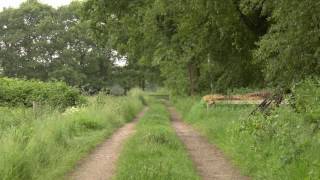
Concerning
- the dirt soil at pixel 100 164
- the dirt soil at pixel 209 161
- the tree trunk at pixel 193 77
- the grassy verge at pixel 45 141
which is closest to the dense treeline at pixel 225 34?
the tree trunk at pixel 193 77

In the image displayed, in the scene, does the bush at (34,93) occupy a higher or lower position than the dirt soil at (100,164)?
higher

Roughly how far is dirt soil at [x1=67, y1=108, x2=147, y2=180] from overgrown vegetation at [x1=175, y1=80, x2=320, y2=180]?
312cm

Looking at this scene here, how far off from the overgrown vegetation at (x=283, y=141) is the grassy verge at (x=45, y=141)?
4234mm

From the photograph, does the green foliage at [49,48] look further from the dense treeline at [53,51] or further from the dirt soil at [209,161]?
the dirt soil at [209,161]

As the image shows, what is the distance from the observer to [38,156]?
1158 centimetres

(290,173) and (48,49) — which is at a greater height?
(48,49)

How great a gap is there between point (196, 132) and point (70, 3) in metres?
66.8

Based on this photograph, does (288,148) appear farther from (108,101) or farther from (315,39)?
(108,101)

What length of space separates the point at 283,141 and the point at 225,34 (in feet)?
40.5

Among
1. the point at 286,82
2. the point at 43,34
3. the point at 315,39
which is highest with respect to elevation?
the point at 43,34

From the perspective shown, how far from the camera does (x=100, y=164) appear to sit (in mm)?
13461

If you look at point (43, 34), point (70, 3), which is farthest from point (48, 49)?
point (70, 3)

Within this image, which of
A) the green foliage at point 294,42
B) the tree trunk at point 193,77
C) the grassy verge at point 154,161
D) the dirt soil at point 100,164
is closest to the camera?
the grassy verge at point 154,161

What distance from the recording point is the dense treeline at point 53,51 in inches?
3109
